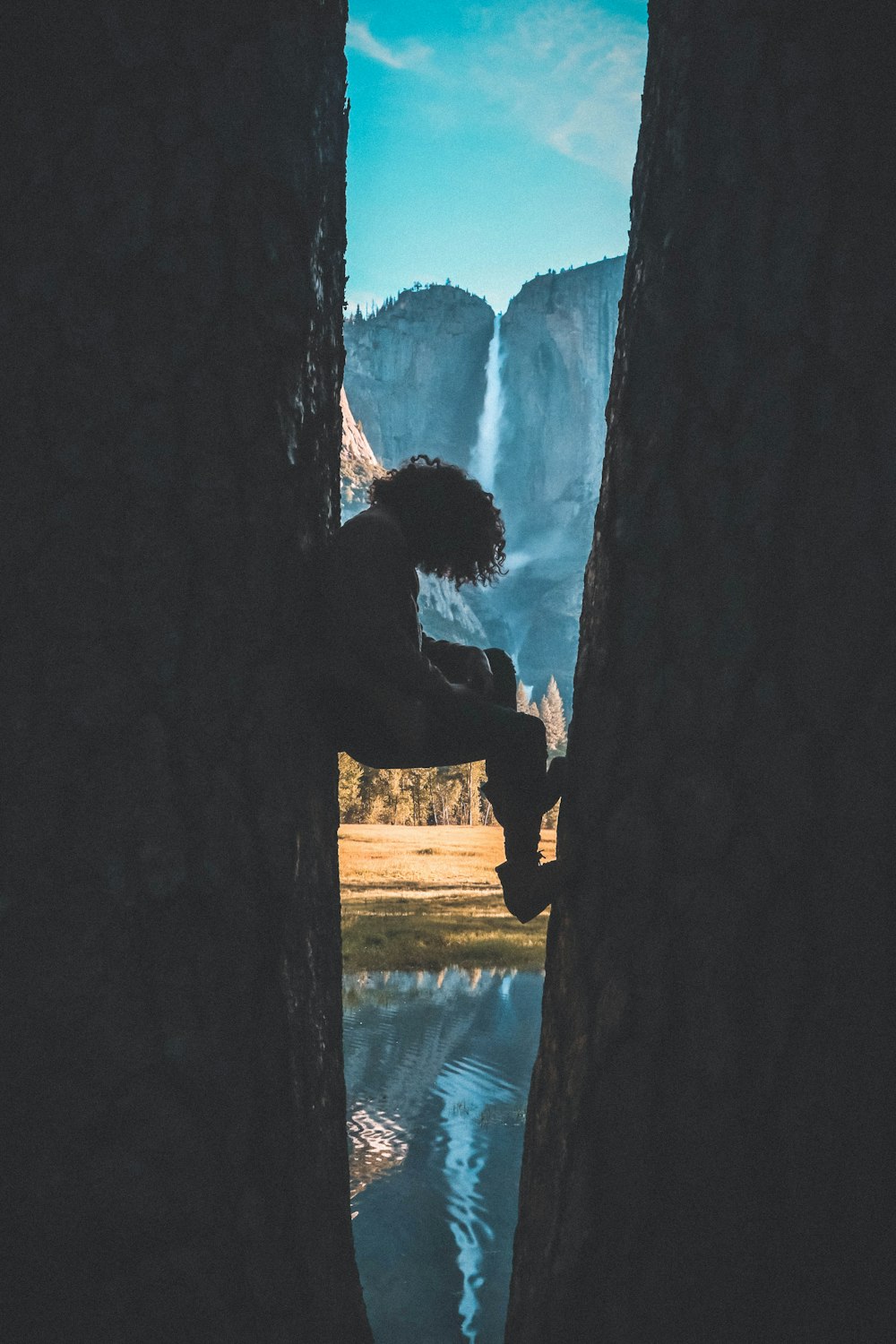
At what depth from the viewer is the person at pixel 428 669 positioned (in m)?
1.87

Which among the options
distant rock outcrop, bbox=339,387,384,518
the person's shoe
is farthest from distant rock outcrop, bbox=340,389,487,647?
the person's shoe

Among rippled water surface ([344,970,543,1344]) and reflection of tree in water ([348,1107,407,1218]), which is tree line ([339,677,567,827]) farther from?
reflection of tree in water ([348,1107,407,1218])

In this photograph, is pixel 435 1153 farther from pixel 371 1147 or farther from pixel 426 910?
pixel 426 910

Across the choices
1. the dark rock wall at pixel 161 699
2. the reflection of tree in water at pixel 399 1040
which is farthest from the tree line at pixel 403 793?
the dark rock wall at pixel 161 699

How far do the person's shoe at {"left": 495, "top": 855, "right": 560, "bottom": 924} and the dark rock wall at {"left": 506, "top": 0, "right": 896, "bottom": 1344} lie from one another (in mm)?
91

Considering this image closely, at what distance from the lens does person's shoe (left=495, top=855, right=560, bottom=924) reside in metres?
1.79

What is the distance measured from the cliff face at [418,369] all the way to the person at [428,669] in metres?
157

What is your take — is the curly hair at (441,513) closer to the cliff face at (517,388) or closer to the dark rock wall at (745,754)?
the dark rock wall at (745,754)

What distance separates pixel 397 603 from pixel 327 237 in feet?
2.61

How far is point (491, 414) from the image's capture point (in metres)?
163

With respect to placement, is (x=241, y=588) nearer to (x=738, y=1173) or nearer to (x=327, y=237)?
(x=327, y=237)

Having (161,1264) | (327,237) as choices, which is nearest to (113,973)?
(161,1264)

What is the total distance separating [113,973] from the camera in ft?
4.97

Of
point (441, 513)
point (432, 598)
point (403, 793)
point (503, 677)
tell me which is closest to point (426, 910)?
point (503, 677)
